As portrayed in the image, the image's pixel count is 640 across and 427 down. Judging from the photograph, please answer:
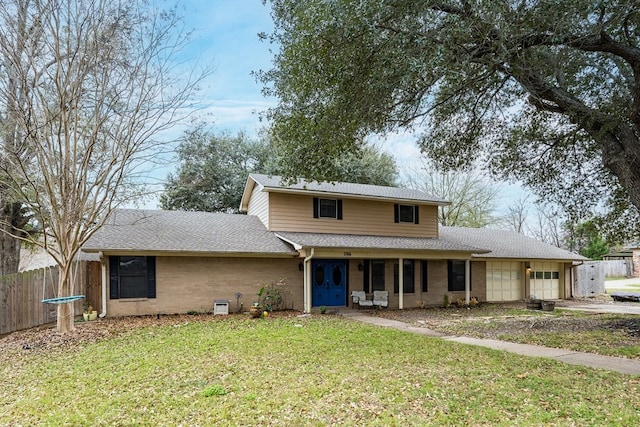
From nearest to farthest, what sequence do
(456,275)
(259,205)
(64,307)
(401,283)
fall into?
(64,307) → (401,283) → (259,205) → (456,275)

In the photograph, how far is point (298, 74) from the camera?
830 cm

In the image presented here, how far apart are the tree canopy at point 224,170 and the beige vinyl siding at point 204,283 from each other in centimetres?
1141

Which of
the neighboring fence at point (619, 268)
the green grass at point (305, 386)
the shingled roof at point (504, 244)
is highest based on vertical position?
the shingled roof at point (504, 244)

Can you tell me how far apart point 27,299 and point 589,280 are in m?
25.4

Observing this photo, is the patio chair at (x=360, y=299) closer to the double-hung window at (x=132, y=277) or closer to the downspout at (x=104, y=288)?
the double-hung window at (x=132, y=277)

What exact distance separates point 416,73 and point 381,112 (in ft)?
5.42

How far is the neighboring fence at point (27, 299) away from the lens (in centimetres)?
1098

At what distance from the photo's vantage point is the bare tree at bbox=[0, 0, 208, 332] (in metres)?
10.2

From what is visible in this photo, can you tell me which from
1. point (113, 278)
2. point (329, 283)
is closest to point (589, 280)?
point (329, 283)

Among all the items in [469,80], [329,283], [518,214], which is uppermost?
[469,80]

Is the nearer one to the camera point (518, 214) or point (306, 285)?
point (306, 285)

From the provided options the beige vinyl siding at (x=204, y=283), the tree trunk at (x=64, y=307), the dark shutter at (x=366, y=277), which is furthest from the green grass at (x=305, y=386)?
the dark shutter at (x=366, y=277)

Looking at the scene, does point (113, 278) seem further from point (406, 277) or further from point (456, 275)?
point (456, 275)

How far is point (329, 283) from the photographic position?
53.2ft
